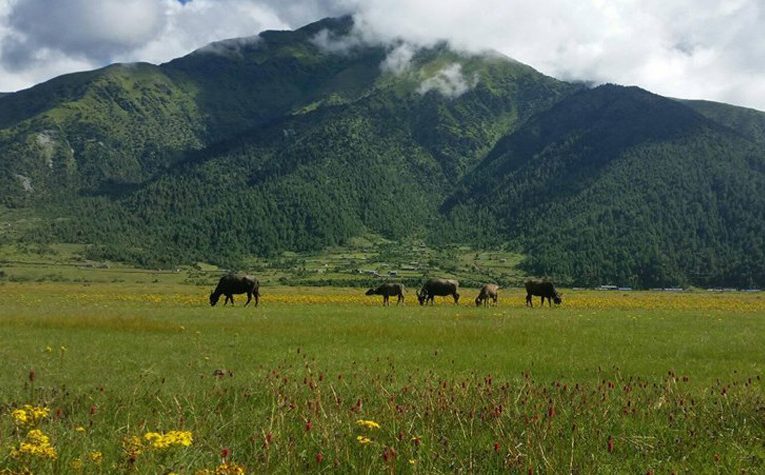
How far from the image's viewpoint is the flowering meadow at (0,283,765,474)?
693 cm

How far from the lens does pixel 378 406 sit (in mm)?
10008

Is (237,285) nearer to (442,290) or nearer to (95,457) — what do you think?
(442,290)

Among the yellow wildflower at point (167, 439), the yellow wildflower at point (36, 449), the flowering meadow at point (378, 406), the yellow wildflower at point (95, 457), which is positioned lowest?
the flowering meadow at point (378, 406)

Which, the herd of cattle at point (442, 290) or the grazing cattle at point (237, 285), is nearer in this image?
the grazing cattle at point (237, 285)

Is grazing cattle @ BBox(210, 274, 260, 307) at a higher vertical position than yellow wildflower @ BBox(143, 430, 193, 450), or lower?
lower

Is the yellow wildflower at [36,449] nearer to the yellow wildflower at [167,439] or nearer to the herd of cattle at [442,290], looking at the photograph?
the yellow wildflower at [167,439]

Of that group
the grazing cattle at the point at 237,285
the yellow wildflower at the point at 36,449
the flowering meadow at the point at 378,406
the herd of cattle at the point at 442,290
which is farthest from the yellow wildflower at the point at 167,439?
the herd of cattle at the point at 442,290

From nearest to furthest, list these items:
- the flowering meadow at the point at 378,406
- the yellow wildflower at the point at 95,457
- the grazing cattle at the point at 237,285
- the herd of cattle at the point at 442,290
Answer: the yellow wildflower at the point at 95,457 < the flowering meadow at the point at 378,406 < the grazing cattle at the point at 237,285 < the herd of cattle at the point at 442,290

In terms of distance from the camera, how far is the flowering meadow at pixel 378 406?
22.7 feet

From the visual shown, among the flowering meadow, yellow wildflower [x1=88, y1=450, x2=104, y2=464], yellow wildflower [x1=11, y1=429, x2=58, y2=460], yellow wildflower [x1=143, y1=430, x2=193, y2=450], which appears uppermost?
yellow wildflower [x1=143, y1=430, x2=193, y2=450]

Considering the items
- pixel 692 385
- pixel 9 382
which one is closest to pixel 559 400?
pixel 692 385

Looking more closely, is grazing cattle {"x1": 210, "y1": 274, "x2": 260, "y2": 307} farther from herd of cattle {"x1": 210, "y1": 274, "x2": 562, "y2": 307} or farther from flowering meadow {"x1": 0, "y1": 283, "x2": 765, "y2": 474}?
flowering meadow {"x1": 0, "y1": 283, "x2": 765, "y2": 474}

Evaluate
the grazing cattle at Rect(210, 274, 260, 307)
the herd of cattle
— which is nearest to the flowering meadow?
the grazing cattle at Rect(210, 274, 260, 307)

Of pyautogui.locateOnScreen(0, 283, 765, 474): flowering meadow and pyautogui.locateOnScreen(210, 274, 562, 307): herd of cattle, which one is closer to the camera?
pyautogui.locateOnScreen(0, 283, 765, 474): flowering meadow
